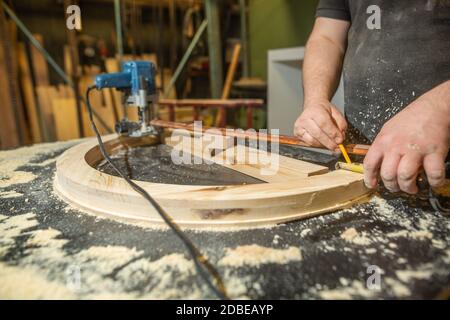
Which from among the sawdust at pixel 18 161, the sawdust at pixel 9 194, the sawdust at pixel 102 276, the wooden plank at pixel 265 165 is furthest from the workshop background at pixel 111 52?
the sawdust at pixel 102 276

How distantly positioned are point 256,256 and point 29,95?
452cm

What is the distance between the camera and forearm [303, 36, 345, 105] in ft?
4.40

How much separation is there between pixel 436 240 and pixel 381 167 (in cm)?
20

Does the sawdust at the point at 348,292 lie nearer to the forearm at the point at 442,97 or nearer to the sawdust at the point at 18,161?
the forearm at the point at 442,97

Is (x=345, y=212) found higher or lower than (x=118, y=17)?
lower

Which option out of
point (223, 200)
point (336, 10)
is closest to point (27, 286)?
point (223, 200)

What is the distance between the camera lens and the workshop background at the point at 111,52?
3779 millimetres

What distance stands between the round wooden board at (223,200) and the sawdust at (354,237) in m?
0.11

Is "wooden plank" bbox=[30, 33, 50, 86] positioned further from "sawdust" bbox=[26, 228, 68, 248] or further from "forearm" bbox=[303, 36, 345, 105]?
"sawdust" bbox=[26, 228, 68, 248]

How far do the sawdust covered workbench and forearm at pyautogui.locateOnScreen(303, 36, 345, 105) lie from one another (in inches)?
22.9
